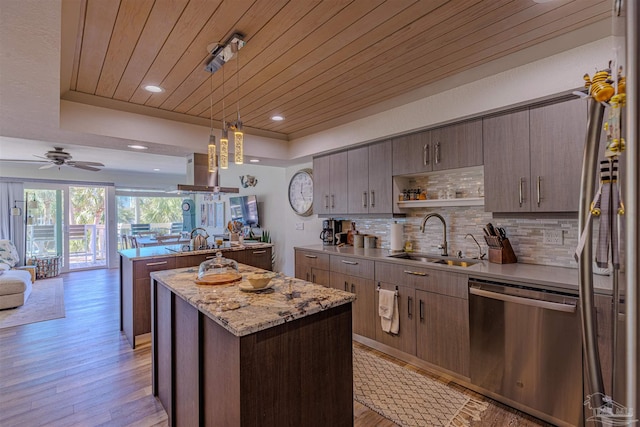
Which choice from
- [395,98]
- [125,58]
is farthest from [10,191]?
[395,98]

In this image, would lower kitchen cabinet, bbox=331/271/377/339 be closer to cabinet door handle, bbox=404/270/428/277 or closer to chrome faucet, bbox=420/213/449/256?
cabinet door handle, bbox=404/270/428/277

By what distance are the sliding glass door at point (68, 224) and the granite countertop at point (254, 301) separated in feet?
22.9

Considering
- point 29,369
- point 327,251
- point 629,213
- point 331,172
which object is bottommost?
point 29,369

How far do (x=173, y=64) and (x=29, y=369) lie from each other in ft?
9.94

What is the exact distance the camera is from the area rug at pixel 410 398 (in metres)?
2.08

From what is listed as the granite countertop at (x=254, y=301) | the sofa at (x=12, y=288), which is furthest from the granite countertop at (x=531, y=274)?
the sofa at (x=12, y=288)

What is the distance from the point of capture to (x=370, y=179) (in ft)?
11.6

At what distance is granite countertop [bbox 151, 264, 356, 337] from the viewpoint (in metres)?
1.32

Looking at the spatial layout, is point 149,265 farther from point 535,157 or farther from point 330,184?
point 535,157

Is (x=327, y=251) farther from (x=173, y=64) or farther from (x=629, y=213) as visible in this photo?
(x=629, y=213)

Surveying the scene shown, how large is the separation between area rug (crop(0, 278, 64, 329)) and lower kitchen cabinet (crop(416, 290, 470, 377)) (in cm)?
471

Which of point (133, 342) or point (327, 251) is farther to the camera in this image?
point (327, 251)

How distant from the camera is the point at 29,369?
2.77 meters

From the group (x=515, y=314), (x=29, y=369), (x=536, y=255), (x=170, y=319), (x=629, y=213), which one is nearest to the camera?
(x=629, y=213)
